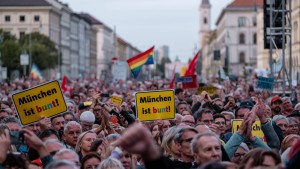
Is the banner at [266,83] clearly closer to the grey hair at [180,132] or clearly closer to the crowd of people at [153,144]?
the crowd of people at [153,144]

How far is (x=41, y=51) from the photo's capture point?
9600 cm

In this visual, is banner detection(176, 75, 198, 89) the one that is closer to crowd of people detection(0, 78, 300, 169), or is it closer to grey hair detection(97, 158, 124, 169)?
crowd of people detection(0, 78, 300, 169)

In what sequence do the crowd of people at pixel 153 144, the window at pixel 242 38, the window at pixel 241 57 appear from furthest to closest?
the window at pixel 241 57, the window at pixel 242 38, the crowd of people at pixel 153 144

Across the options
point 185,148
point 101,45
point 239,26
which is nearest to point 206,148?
point 185,148

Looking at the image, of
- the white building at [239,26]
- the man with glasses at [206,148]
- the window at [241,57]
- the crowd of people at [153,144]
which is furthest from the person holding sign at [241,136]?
the window at [241,57]

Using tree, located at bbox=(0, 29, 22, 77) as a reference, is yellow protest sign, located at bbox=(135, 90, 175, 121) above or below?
below

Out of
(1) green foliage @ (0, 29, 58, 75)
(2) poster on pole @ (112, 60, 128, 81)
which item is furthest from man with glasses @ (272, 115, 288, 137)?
A: (1) green foliage @ (0, 29, 58, 75)

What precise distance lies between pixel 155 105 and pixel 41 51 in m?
83.2

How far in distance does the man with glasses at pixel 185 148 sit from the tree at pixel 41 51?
84876 millimetres

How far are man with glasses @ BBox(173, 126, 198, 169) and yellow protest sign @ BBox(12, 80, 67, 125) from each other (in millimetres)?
3060

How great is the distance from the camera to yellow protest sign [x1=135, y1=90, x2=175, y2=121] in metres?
13.3

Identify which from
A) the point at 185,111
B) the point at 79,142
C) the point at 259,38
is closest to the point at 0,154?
the point at 79,142

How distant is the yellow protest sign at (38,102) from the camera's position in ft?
37.0

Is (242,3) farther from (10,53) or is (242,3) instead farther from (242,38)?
(10,53)
